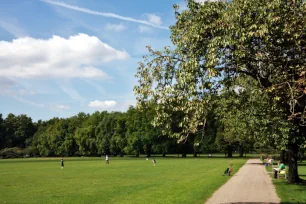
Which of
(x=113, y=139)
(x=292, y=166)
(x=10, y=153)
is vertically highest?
(x=113, y=139)

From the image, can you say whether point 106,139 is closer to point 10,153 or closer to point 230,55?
point 10,153

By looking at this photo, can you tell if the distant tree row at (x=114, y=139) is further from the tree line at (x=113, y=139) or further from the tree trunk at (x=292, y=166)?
the tree trunk at (x=292, y=166)

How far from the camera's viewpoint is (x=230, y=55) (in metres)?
12.8

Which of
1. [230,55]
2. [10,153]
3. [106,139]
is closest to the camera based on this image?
[230,55]

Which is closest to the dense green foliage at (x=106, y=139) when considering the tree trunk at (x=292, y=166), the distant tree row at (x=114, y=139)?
the distant tree row at (x=114, y=139)

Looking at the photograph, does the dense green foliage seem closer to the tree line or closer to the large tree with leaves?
the tree line

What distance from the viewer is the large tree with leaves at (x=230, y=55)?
1198 centimetres

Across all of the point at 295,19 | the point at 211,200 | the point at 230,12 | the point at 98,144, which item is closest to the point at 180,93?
the point at 230,12

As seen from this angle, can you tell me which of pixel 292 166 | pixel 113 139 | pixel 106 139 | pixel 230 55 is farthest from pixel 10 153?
pixel 230 55

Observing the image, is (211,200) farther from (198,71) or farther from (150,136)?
(150,136)

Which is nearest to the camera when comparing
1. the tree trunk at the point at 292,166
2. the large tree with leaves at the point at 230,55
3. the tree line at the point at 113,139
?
the large tree with leaves at the point at 230,55

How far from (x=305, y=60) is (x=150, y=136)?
98321 millimetres

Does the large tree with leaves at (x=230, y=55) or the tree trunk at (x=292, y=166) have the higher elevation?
the large tree with leaves at (x=230, y=55)

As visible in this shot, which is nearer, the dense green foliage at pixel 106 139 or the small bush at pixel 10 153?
the dense green foliage at pixel 106 139
